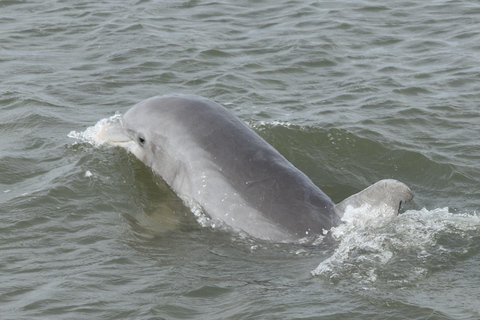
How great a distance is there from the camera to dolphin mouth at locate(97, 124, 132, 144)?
1199 cm

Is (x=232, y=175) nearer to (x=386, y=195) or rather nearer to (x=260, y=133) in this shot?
(x=386, y=195)

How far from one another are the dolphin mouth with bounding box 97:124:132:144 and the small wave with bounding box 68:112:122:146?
0.45ft

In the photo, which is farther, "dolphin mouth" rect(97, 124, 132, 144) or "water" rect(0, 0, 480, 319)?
"dolphin mouth" rect(97, 124, 132, 144)

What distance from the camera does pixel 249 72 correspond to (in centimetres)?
1688

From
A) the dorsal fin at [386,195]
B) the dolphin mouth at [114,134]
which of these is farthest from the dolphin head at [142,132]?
the dorsal fin at [386,195]

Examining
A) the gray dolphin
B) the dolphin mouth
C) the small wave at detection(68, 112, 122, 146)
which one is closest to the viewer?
the gray dolphin

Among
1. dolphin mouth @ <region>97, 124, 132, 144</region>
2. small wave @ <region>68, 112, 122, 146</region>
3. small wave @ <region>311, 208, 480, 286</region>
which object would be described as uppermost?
dolphin mouth @ <region>97, 124, 132, 144</region>

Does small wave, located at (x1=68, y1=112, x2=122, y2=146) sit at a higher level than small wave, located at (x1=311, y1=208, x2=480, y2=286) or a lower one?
higher

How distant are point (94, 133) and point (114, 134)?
120cm

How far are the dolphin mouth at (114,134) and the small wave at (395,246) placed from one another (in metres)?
4.06

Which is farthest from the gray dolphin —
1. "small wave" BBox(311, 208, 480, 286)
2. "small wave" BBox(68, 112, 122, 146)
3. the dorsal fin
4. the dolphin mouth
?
"small wave" BBox(68, 112, 122, 146)

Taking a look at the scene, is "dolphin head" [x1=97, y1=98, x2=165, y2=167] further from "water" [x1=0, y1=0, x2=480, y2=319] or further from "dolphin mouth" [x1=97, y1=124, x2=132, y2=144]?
"water" [x1=0, y1=0, x2=480, y2=319]

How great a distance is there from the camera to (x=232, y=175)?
401 inches

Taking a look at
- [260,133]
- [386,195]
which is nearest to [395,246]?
[386,195]
